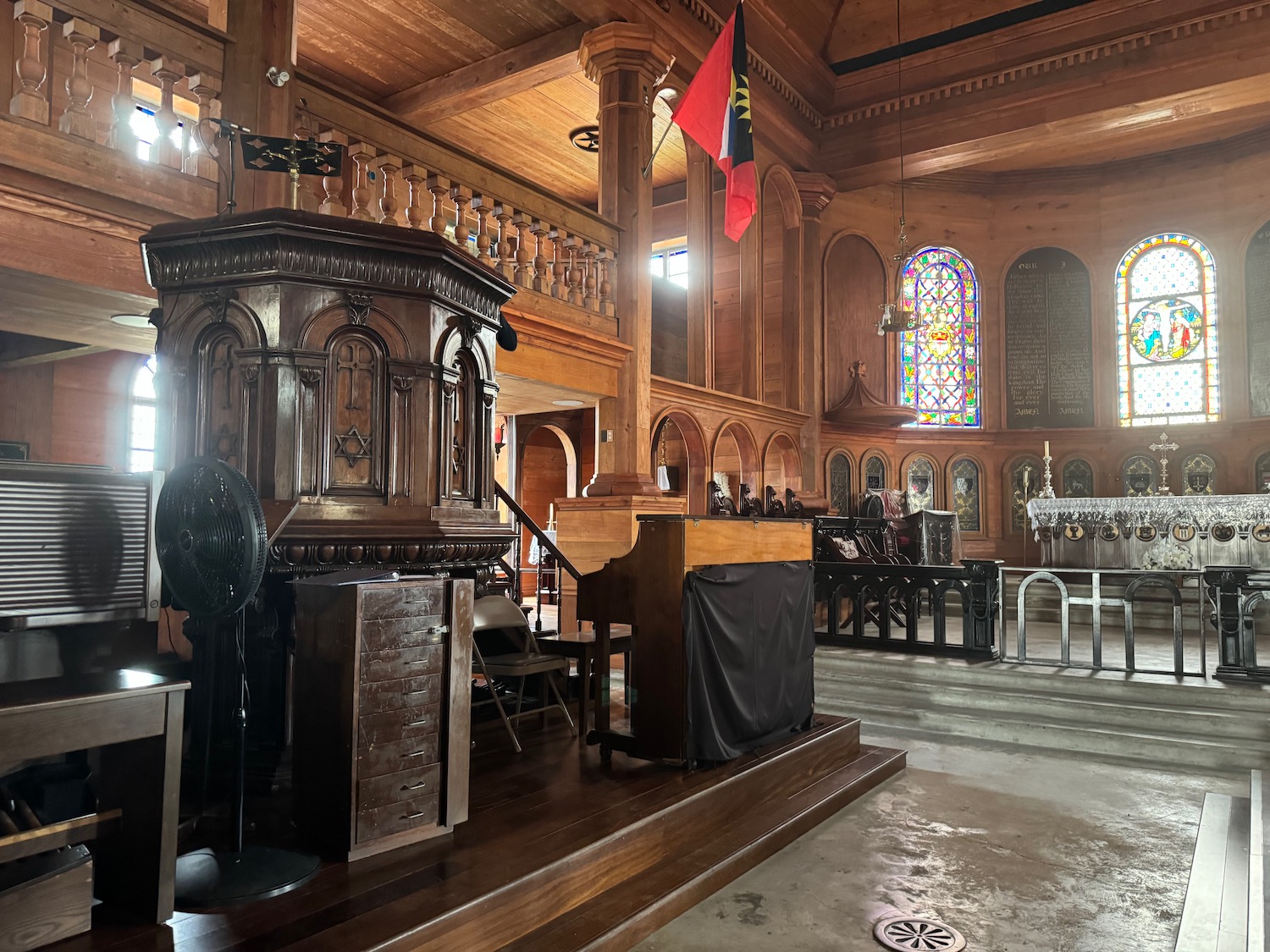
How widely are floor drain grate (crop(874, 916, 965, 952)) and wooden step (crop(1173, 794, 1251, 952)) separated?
734mm

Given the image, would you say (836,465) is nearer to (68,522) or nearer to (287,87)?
(287,87)

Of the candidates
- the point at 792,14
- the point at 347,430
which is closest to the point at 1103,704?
the point at 347,430

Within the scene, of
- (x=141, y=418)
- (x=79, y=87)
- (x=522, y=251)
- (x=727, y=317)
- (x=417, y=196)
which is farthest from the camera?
(x=727, y=317)

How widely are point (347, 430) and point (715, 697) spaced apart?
2.04 m

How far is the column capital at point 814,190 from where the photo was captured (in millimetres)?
11992

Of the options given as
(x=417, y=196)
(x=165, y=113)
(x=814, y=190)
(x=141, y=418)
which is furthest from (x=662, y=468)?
(x=165, y=113)

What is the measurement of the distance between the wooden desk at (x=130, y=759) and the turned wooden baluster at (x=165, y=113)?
3.49m

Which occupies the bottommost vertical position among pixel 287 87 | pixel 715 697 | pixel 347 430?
pixel 715 697

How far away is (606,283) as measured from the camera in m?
8.25

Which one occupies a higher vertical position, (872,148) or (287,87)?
(872,148)

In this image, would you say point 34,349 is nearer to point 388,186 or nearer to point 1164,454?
point 388,186

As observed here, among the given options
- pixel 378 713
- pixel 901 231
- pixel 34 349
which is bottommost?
pixel 378 713

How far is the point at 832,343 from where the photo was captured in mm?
13227

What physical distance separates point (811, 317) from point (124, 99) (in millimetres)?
9220
